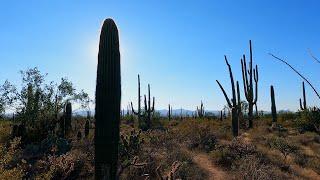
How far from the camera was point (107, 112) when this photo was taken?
10438 mm

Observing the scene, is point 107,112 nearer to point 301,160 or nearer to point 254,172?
point 254,172

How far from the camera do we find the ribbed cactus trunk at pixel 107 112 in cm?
1035

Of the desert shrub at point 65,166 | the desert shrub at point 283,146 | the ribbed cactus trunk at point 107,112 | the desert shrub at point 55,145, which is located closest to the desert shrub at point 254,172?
the desert shrub at point 283,146

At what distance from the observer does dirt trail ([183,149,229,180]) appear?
41.8 ft

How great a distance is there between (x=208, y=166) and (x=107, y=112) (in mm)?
5058

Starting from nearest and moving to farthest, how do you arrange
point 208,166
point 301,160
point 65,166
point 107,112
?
point 107,112 < point 65,166 < point 208,166 < point 301,160

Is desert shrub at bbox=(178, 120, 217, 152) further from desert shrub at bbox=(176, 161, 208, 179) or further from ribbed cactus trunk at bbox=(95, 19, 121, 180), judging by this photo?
ribbed cactus trunk at bbox=(95, 19, 121, 180)

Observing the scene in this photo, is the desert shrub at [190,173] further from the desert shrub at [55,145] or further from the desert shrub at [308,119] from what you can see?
the desert shrub at [308,119]

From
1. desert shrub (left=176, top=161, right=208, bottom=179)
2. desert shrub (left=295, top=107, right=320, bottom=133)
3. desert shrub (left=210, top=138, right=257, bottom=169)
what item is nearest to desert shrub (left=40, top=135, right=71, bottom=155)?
desert shrub (left=176, top=161, right=208, bottom=179)

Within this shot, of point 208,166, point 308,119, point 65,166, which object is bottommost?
point 208,166

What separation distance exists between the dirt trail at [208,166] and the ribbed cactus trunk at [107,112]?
3.42 metres

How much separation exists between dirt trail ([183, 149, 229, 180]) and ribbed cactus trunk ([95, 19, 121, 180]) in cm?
342

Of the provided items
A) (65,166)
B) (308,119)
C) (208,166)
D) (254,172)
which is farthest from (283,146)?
(65,166)

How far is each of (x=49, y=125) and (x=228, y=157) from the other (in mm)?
8790
